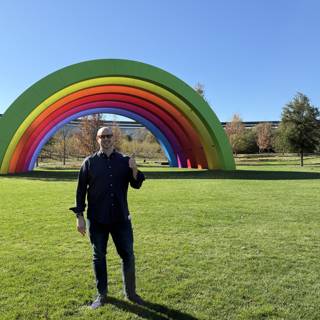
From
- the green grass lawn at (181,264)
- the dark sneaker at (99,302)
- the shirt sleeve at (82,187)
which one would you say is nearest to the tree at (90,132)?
the green grass lawn at (181,264)

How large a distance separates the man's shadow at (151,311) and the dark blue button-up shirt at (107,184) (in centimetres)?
84

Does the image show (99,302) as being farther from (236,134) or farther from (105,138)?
(236,134)

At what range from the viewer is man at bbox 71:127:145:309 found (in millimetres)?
4359

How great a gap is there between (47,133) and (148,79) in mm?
11537

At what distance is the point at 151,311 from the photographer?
160 inches

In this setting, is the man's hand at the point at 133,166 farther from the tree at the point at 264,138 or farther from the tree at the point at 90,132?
the tree at the point at 264,138

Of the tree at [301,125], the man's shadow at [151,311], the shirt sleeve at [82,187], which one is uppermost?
the tree at [301,125]

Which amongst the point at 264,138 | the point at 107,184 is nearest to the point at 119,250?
the point at 107,184

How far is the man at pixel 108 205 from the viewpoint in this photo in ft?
14.3

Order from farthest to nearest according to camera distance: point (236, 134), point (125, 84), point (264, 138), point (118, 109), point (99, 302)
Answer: point (264, 138) < point (236, 134) < point (118, 109) < point (125, 84) < point (99, 302)

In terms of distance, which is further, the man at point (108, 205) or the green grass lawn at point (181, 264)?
the man at point (108, 205)

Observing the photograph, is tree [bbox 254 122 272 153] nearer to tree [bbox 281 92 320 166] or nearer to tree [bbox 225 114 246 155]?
tree [bbox 225 114 246 155]

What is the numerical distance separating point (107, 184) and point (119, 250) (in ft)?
2.35

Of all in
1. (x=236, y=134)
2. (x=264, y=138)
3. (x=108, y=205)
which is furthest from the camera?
(x=264, y=138)
